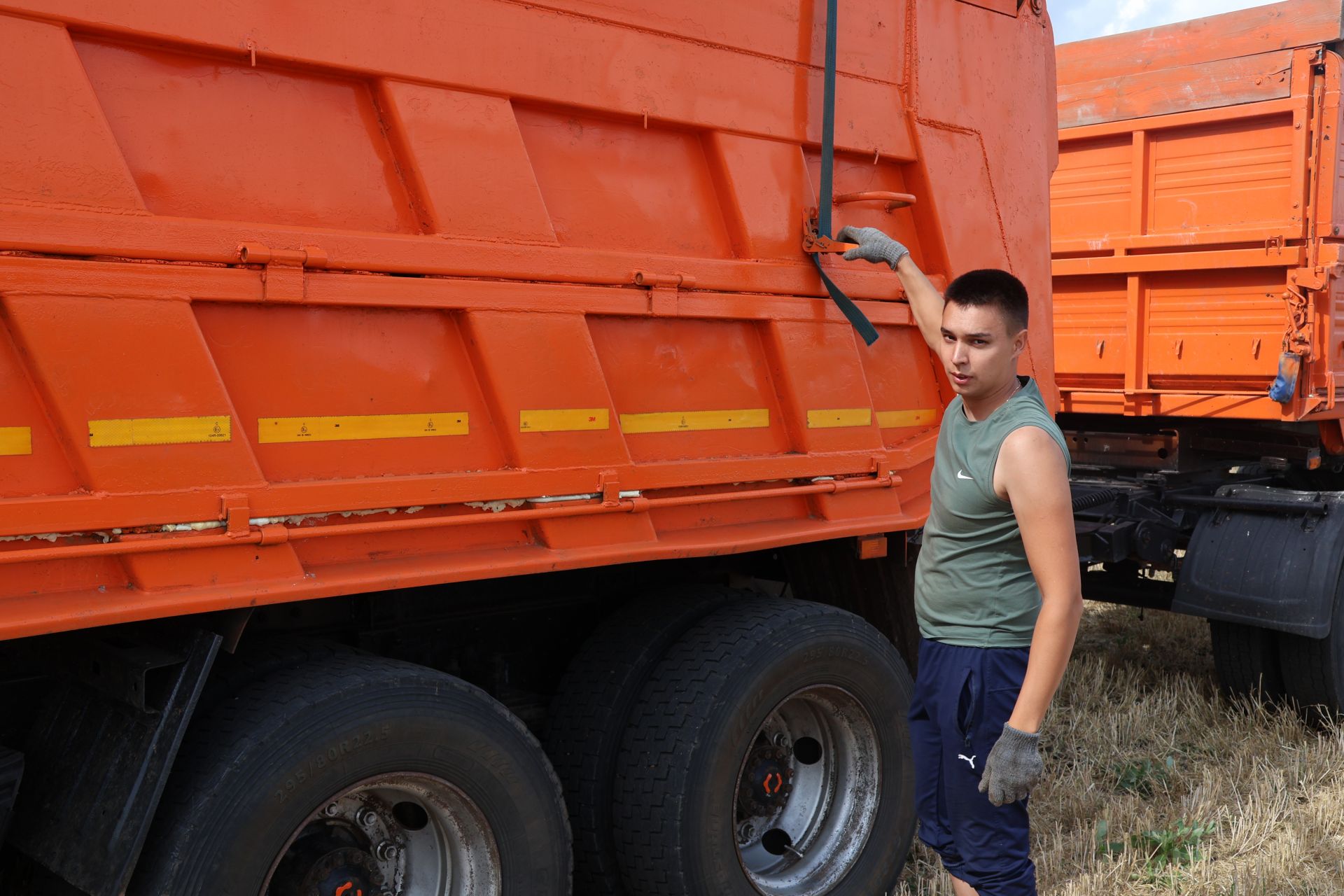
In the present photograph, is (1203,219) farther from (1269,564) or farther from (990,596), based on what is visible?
(990,596)

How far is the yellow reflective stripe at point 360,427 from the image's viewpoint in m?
2.44

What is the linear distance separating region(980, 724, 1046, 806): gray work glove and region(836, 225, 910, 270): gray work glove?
1.47 meters

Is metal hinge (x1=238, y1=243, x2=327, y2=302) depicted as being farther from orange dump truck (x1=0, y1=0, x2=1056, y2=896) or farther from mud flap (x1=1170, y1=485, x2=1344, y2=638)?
mud flap (x1=1170, y1=485, x2=1344, y2=638)

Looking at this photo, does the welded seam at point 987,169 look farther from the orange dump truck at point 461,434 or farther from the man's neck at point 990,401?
the man's neck at point 990,401

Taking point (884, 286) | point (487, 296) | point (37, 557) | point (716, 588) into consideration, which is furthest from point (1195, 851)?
point (37, 557)

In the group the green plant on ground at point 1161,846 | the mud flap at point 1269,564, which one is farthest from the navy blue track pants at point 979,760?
the mud flap at point 1269,564

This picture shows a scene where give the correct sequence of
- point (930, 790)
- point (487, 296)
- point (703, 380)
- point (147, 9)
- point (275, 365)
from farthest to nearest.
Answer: point (703, 380) → point (930, 790) → point (487, 296) → point (275, 365) → point (147, 9)

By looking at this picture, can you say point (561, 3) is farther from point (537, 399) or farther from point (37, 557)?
point (37, 557)

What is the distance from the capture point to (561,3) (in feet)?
9.33

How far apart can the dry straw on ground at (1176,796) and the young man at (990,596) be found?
3.32ft

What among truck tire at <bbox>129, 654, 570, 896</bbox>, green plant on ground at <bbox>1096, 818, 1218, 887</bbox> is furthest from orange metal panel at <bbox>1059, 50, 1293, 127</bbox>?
truck tire at <bbox>129, 654, 570, 896</bbox>

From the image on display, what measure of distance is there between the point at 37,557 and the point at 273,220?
→ 816mm

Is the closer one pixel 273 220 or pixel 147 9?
pixel 147 9

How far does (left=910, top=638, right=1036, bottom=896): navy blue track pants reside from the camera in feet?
8.85
